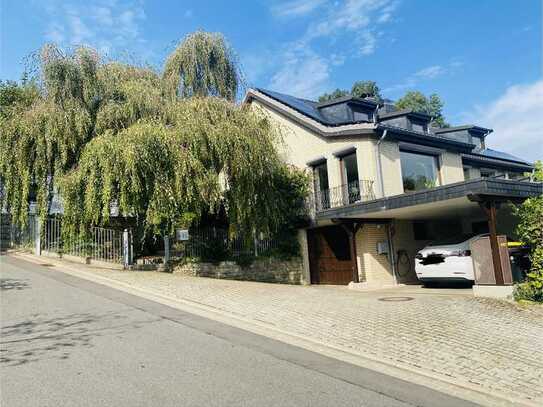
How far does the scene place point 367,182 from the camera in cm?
1459

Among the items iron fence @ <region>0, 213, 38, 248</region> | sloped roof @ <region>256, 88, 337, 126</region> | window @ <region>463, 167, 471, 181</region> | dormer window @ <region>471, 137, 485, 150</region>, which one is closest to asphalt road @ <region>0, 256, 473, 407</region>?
iron fence @ <region>0, 213, 38, 248</region>

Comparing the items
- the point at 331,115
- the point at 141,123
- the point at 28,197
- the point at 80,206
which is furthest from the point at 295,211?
the point at 28,197

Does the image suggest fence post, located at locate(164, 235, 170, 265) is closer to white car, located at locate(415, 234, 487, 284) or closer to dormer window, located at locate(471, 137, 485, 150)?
white car, located at locate(415, 234, 487, 284)

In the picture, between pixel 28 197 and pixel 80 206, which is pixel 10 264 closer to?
pixel 28 197

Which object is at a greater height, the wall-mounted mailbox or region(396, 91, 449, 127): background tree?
region(396, 91, 449, 127): background tree

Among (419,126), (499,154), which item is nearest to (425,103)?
(499,154)

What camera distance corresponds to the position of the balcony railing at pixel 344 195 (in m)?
14.6

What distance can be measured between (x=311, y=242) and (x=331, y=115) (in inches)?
215

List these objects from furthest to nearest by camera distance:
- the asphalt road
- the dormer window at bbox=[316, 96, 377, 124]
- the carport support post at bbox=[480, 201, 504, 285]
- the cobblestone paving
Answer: the dormer window at bbox=[316, 96, 377, 124], the carport support post at bbox=[480, 201, 504, 285], the cobblestone paving, the asphalt road

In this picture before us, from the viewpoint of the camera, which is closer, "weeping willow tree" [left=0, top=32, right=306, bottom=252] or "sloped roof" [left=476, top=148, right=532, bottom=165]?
"weeping willow tree" [left=0, top=32, right=306, bottom=252]

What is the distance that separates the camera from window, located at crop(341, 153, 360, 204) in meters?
15.2

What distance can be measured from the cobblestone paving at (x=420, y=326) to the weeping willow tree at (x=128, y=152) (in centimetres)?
243

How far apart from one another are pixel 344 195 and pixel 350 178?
77 centimetres

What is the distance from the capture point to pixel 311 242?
16.9 m
